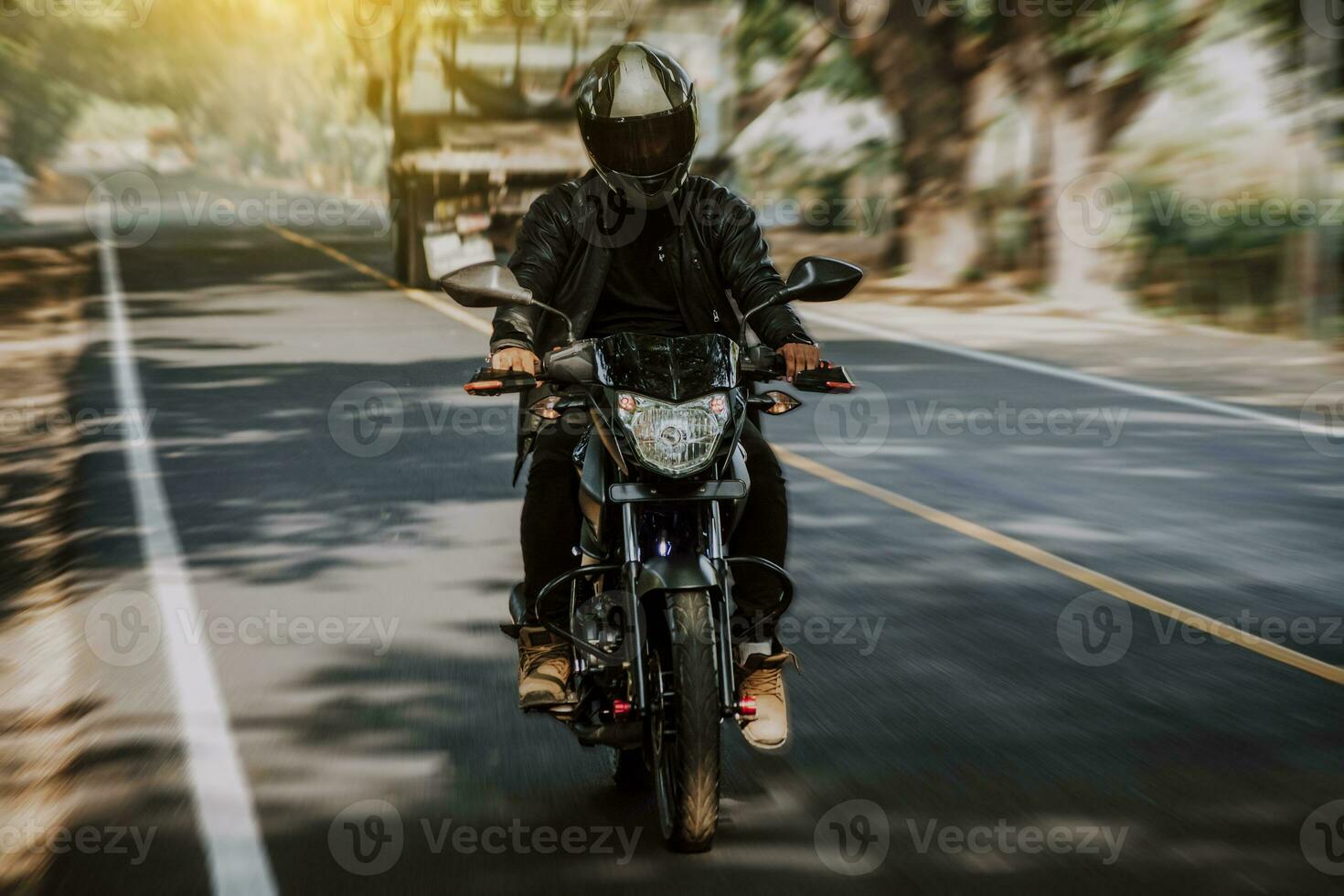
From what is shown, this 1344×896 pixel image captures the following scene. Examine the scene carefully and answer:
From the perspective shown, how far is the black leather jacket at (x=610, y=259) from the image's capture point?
5.20 m

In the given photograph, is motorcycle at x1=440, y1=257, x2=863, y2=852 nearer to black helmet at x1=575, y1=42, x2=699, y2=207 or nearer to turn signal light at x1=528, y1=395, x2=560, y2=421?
turn signal light at x1=528, y1=395, x2=560, y2=421

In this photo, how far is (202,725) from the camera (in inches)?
225

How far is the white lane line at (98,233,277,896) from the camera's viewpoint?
4.49m

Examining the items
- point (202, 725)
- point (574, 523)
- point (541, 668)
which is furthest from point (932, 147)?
point (541, 668)

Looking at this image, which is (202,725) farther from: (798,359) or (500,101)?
(500,101)

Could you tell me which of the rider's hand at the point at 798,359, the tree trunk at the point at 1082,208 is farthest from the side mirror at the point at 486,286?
the tree trunk at the point at 1082,208

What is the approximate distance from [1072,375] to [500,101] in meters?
11.0

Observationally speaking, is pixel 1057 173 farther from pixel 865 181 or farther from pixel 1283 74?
pixel 865 181

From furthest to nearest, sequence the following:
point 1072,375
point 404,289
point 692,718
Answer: point 404,289 → point 1072,375 → point 692,718

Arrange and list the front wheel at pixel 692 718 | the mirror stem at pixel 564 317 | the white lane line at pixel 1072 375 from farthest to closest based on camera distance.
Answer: the white lane line at pixel 1072 375 < the mirror stem at pixel 564 317 < the front wheel at pixel 692 718

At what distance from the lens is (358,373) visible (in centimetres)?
1490

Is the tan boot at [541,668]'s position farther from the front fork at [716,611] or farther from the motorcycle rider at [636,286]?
the front fork at [716,611]

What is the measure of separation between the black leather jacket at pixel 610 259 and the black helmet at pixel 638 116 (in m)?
0.31

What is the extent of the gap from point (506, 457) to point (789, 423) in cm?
253
